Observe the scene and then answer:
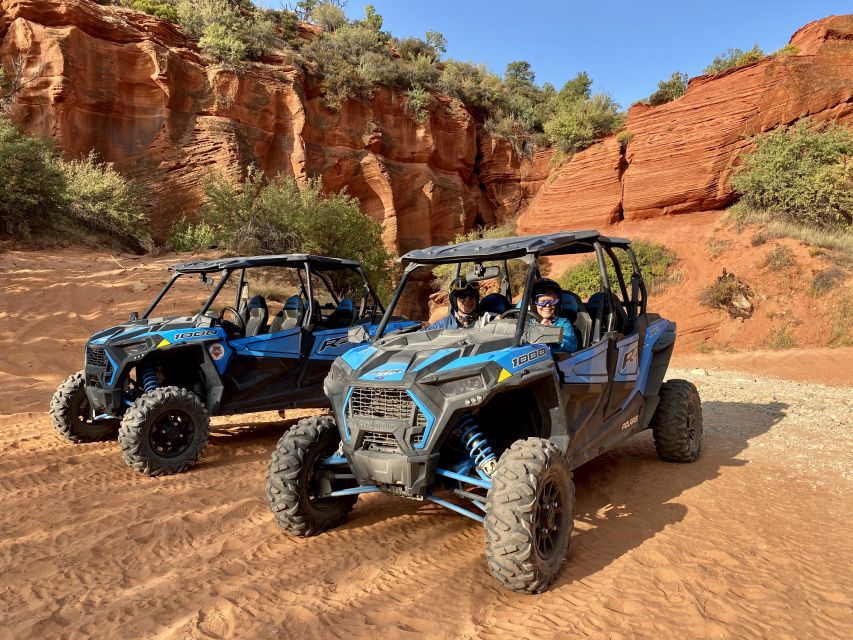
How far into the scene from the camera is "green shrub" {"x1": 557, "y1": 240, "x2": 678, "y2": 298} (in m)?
19.2

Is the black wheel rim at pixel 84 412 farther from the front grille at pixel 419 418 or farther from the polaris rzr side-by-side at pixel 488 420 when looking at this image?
the front grille at pixel 419 418

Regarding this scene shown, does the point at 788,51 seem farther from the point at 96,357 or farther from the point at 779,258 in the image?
the point at 96,357

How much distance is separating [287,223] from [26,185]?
7.38 meters

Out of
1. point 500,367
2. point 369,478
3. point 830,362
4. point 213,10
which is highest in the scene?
point 213,10

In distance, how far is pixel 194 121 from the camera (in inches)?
925

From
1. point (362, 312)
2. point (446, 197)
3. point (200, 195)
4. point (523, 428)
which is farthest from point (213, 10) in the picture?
point (523, 428)

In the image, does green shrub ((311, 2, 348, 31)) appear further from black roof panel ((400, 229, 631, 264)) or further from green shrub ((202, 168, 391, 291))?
black roof panel ((400, 229, 631, 264))

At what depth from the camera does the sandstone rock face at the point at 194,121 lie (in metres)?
20.3

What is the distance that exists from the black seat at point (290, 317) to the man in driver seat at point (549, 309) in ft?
11.5

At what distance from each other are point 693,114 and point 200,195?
67.8 ft

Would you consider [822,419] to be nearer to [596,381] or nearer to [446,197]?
[596,381]

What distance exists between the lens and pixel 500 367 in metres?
3.48

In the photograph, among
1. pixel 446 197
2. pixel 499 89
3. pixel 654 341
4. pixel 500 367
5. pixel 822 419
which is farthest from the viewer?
pixel 499 89

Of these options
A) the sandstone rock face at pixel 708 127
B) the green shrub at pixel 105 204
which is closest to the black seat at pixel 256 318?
the green shrub at pixel 105 204
